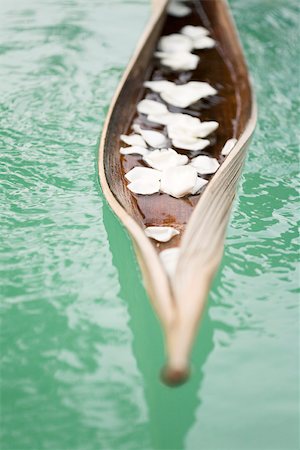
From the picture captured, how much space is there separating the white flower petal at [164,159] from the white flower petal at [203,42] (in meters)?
0.45

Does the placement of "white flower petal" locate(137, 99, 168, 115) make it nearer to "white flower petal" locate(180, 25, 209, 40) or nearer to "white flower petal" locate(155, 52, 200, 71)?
"white flower petal" locate(155, 52, 200, 71)

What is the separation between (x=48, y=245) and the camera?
1.06m

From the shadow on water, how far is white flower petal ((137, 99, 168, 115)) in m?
0.38

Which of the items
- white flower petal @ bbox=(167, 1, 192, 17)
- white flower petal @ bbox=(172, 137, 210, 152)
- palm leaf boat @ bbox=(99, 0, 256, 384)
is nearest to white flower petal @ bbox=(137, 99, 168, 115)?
palm leaf boat @ bbox=(99, 0, 256, 384)

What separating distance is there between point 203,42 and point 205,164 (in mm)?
497

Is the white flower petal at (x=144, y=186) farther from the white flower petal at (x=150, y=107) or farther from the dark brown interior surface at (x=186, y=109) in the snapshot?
the white flower petal at (x=150, y=107)

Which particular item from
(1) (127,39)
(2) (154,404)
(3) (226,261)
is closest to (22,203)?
(3) (226,261)

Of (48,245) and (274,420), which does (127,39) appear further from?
(274,420)

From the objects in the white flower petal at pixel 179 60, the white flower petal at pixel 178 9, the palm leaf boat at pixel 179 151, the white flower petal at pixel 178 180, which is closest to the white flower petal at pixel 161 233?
the palm leaf boat at pixel 179 151

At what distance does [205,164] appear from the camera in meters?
1.19

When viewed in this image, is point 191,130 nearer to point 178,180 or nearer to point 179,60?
point 178,180

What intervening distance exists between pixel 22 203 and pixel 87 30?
66cm

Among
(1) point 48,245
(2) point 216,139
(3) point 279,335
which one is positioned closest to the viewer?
(3) point 279,335

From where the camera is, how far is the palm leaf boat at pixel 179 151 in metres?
0.80
